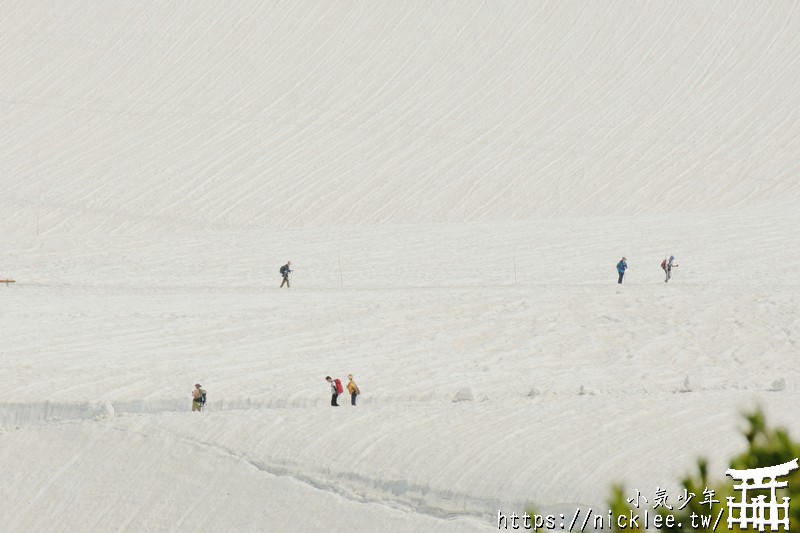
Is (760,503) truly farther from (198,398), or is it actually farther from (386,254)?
(386,254)

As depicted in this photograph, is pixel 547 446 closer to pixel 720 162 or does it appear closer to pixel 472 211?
pixel 472 211

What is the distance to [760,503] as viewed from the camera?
5.25 m

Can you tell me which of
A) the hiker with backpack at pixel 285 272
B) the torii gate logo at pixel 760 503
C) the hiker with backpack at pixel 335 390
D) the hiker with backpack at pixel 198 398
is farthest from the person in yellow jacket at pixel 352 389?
the torii gate logo at pixel 760 503

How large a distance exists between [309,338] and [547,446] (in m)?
10.4

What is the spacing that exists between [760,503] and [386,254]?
101 feet

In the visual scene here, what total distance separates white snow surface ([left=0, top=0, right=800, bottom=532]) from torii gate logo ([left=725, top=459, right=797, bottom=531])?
555 centimetres

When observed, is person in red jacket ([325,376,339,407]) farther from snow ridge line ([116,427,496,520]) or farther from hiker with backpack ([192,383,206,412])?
snow ridge line ([116,427,496,520])

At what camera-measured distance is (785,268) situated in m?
32.7

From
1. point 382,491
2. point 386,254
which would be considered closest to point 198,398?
point 382,491

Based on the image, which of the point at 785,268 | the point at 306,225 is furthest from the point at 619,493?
the point at 306,225

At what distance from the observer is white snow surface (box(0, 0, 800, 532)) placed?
58.4 feet

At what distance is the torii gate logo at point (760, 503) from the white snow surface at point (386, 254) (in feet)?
18.2

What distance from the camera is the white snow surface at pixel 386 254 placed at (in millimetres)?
17812

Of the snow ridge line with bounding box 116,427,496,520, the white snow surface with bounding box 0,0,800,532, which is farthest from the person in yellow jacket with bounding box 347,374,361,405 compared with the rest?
the snow ridge line with bounding box 116,427,496,520
